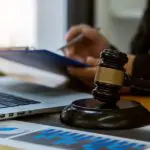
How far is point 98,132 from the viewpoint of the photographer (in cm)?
60

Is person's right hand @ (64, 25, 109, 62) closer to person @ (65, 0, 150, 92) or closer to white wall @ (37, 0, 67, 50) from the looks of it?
person @ (65, 0, 150, 92)

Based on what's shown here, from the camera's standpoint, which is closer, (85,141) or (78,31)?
(85,141)

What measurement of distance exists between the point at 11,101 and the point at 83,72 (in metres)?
0.32

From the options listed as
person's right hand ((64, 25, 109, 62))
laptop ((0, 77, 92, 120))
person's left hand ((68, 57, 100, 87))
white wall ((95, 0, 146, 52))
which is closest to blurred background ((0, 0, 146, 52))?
white wall ((95, 0, 146, 52))

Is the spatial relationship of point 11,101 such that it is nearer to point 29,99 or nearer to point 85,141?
point 29,99

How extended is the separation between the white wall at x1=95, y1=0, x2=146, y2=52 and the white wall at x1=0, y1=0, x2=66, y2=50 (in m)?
0.20

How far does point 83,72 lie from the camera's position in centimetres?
102

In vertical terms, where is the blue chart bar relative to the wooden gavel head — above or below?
below

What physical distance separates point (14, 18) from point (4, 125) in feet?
5.57

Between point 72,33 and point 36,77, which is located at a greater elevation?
point 72,33

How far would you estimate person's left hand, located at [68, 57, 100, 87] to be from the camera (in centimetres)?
101

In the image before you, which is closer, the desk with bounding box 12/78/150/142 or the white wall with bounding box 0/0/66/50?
the desk with bounding box 12/78/150/142

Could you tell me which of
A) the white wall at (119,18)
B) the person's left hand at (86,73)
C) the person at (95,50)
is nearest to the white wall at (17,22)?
the white wall at (119,18)

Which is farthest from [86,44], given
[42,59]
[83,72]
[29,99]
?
[29,99]
